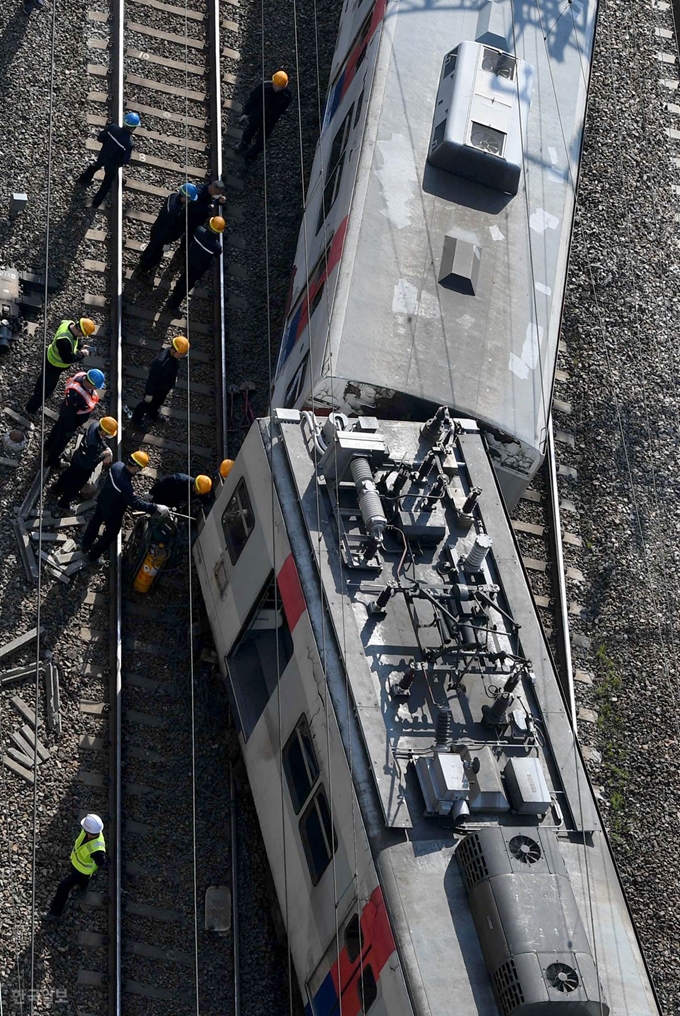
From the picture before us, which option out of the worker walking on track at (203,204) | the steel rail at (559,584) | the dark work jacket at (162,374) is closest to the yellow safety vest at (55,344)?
the dark work jacket at (162,374)

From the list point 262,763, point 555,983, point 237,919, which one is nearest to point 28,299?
point 262,763

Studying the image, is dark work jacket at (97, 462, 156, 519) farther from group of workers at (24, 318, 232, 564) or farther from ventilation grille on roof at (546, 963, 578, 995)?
ventilation grille on roof at (546, 963, 578, 995)

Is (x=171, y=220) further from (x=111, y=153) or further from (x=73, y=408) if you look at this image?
(x=73, y=408)

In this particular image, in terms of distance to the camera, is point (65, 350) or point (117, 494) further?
point (65, 350)

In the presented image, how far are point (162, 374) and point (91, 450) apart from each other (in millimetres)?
1492

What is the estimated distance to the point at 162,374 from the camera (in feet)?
59.5

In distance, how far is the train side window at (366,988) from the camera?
13203 millimetres

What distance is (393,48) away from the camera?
19984 millimetres

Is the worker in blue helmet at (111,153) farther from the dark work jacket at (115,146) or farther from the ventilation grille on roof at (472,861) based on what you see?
the ventilation grille on roof at (472,861)

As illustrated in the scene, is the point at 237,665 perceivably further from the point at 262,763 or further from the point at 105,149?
the point at 105,149

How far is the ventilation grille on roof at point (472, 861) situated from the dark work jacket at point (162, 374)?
23.9 ft

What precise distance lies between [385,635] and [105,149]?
8.50 m

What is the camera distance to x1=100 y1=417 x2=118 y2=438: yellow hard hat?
17375 millimetres

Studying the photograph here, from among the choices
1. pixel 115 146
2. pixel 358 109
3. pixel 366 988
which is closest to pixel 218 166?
pixel 115 146
